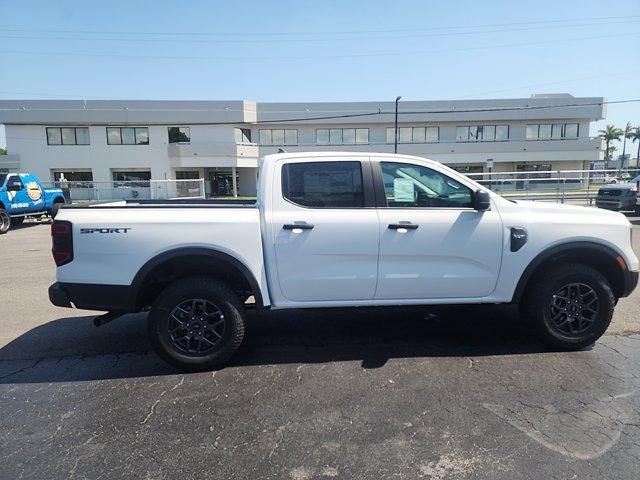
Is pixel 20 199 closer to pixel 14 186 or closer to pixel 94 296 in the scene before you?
pixel 14 186

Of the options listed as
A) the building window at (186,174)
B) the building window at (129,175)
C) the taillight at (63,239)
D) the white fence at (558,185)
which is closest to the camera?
the taillight at (63,239)

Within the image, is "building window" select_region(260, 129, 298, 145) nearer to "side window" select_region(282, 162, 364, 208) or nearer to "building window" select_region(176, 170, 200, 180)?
"building window" select_region(176, 170, 200, 180)

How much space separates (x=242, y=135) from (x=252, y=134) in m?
1.35

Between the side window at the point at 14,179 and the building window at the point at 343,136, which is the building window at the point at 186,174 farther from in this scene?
the side window at the point at 14,179

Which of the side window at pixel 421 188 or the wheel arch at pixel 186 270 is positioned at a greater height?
the side window at pixel 421 188

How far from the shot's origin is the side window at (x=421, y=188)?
4164mm

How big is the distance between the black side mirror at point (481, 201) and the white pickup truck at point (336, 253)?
0.01 m

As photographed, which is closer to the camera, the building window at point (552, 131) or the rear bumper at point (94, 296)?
the rear bumper at point (94, 296)

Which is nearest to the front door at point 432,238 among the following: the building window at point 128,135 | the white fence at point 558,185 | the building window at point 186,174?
the white fence at point 558,185

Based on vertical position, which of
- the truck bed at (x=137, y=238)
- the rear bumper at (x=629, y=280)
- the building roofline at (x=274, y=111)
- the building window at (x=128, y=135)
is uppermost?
the building roofline at (x=274, y=111)

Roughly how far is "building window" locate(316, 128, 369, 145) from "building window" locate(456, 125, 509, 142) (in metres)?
9.44

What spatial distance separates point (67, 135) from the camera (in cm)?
3866

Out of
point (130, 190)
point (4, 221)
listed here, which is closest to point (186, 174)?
point (130, 190)

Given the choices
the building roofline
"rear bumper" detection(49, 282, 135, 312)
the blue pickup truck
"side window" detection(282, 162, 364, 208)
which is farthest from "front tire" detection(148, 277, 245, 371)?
the building roofline
